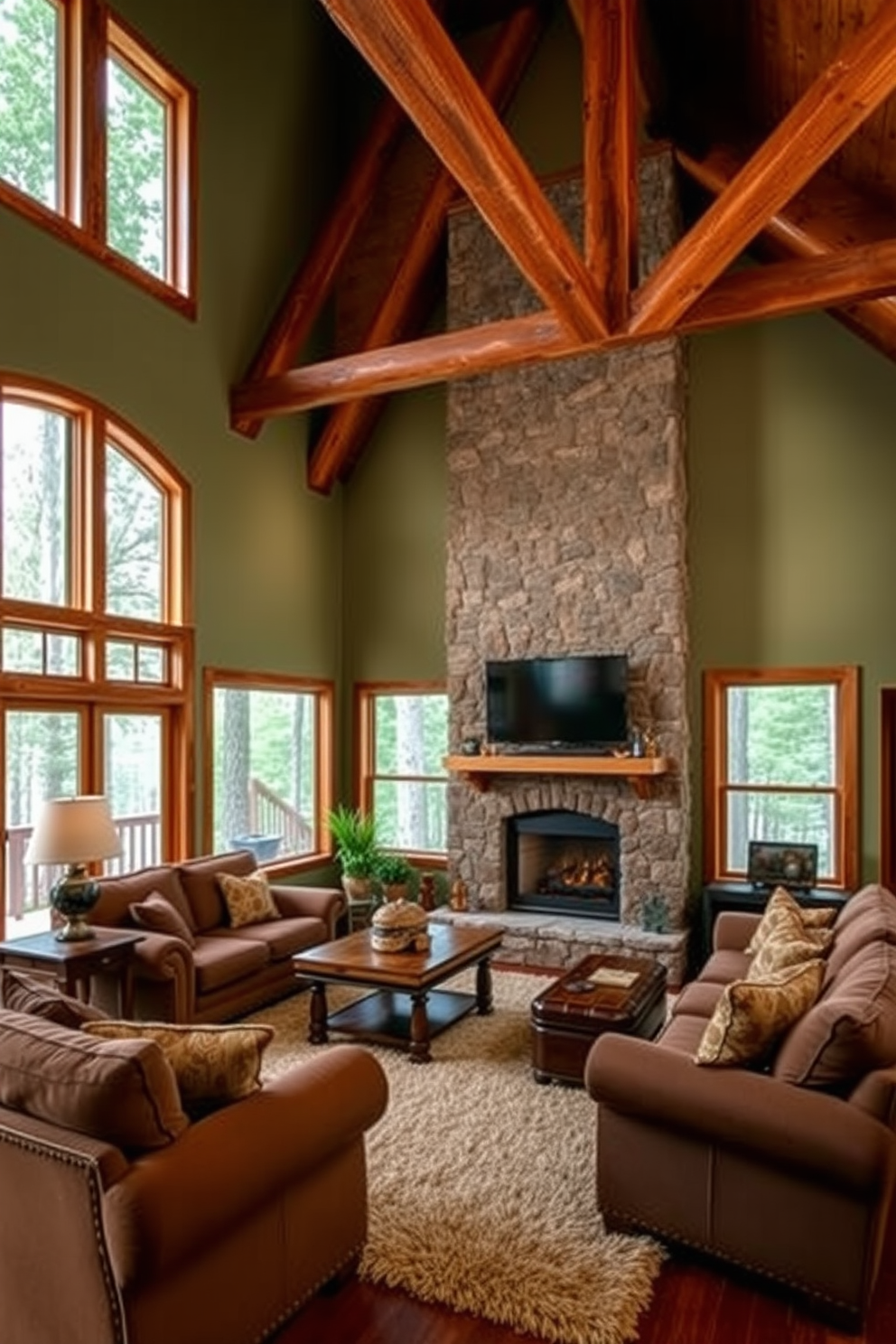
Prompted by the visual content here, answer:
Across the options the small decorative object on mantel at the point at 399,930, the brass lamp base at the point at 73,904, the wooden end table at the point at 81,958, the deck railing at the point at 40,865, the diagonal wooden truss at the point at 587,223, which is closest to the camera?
the diagonal wooden truss at the point at 587,223

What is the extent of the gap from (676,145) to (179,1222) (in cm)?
732

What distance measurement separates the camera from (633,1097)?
2.88m

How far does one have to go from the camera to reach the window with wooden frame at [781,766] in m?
6.38

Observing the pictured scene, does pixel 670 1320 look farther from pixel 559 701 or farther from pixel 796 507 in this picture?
pixel 796 507

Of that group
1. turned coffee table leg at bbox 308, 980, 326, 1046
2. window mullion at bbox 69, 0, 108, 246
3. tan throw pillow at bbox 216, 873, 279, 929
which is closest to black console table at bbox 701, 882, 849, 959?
turned coffee table leg at bbox 308, 980, 326, 1046

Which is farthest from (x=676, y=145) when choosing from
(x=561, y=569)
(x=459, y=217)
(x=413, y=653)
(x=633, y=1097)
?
(x=633, y=1097)

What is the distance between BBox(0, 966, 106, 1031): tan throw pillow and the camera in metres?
2.53

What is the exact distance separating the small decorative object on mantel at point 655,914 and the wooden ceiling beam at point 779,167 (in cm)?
391

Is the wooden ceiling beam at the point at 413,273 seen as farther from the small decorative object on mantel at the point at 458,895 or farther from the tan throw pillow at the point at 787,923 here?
the tan throw pillow at the point at 787,923

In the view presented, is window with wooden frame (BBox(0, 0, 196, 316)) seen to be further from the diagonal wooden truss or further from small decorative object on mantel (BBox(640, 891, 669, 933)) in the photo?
small decorative object on mantel (BBox(640, 891, 669, 933))

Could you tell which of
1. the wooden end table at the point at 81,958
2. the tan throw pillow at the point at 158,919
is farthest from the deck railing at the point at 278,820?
the wooden end table at the point at 81,958

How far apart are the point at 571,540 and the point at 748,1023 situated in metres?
4.61

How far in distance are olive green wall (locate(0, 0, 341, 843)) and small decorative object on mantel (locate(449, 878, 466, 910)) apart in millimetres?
2103

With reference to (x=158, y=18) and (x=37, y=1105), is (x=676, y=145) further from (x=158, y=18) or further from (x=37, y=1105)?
(x=37, y=1105)
